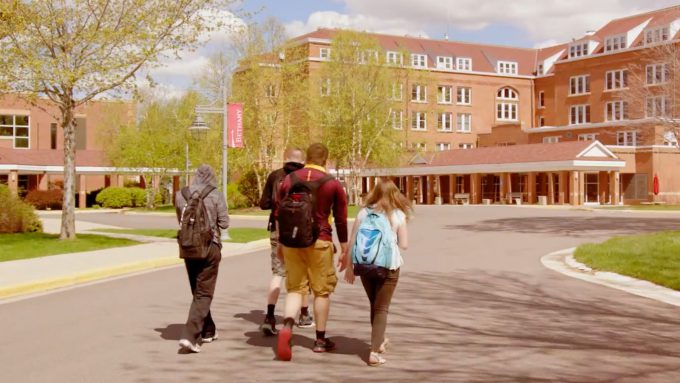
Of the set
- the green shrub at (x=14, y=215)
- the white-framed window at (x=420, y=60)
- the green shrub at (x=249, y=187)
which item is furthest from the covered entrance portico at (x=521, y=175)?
the green shrub at (x=14, y=215)

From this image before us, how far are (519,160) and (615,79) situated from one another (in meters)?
18.3

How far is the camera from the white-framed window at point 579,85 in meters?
77.8

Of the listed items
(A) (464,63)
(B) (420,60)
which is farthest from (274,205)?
(A) (464,63)

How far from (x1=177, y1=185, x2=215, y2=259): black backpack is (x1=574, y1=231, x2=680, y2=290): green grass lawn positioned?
7.83 metres

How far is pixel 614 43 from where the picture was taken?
2965 inches

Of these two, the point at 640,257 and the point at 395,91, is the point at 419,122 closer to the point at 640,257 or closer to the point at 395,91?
the point at 395,91

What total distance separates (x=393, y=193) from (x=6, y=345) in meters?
4.33

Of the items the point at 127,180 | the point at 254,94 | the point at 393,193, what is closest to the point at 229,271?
the point at 393,193

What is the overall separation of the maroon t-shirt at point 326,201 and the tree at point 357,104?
143ft

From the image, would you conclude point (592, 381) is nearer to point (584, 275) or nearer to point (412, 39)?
point (584, 275)

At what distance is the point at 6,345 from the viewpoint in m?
8.67

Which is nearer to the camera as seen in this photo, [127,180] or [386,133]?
[386,133]

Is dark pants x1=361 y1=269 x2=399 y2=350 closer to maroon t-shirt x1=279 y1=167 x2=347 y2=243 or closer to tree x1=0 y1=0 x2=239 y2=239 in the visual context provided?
maroon t-shirt x1=279 y1=167 x2=347 y2=243

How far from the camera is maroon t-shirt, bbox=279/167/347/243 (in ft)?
25.6
